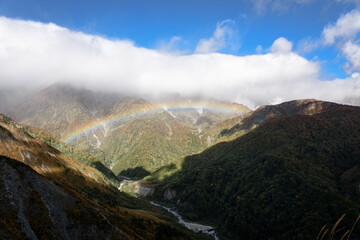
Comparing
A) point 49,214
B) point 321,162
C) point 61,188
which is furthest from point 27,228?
point 321,162

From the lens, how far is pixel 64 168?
132 metres

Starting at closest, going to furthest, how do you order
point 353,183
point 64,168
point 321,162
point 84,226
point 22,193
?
point 22,193 → point 84,226 → point 64,168 → point 353,183 → point 321,162

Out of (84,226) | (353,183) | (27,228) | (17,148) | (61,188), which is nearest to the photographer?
(27,228)

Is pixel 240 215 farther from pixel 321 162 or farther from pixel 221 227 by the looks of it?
pixel 321 162

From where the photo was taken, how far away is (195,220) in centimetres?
18362

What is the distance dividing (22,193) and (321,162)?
214902mm

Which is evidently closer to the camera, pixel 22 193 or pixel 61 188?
pixel 22 193

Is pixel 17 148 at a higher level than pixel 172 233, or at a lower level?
higher

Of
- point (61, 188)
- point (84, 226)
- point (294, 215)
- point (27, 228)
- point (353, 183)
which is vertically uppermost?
point (61, 188)

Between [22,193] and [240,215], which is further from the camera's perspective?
[240,215]

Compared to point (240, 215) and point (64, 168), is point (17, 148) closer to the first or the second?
point (64, 168)

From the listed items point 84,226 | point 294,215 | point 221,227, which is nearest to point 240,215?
point 221,227

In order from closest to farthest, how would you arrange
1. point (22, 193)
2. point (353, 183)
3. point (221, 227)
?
point (22, 193) < point (353, 183) < point (221, 227)

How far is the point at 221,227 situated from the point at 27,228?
149 metres
